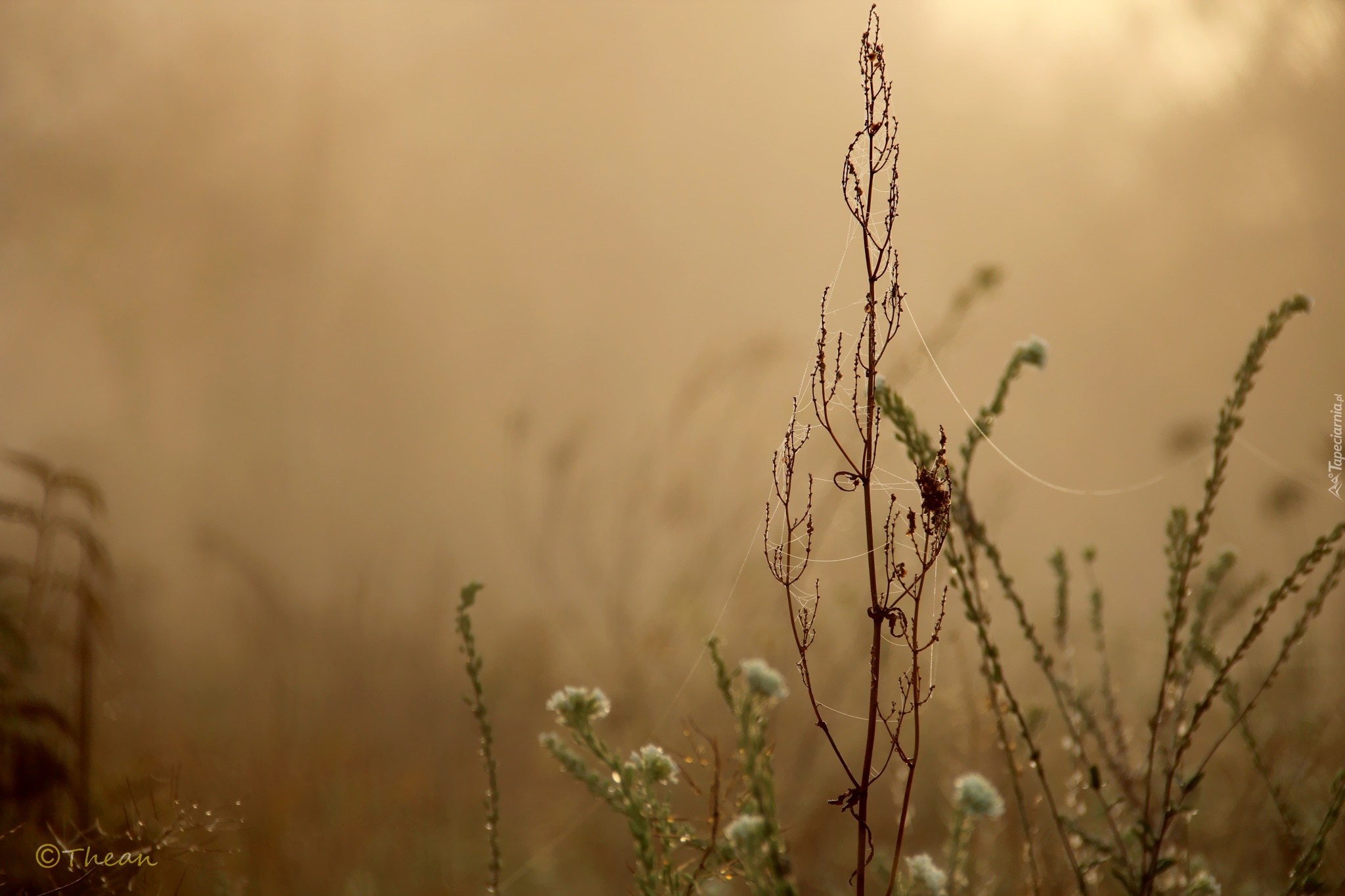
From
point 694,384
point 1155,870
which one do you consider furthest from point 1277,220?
point 1155,870

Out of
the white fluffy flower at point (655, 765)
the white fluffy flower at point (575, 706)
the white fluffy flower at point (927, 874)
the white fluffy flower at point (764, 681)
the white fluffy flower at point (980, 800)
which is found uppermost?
the white fluffy flower at point (575, 706)

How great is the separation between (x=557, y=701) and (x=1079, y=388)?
2600 millimetres

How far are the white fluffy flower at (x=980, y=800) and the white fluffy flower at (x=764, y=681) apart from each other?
0.14 m

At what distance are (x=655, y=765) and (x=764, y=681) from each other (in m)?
0.17

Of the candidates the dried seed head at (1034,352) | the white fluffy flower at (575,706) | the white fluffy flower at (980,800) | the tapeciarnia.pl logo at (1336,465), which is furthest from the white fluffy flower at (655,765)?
the tapeciarnia.pl logo at (1336,465)

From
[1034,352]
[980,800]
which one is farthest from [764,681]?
[1034,352]

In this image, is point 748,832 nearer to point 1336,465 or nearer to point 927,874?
point 927,874

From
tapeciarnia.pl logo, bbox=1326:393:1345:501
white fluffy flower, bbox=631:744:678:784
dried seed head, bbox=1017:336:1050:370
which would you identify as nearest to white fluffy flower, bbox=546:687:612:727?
white fluffy flower, bbox=631:744:678:784

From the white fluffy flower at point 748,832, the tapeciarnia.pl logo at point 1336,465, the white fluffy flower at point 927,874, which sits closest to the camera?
the white fluffy flower at point 748,832

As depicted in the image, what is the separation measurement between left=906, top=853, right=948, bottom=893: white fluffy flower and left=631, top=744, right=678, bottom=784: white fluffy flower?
13cm

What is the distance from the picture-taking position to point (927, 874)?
0.38 metres

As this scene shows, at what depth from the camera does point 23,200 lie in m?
1.63

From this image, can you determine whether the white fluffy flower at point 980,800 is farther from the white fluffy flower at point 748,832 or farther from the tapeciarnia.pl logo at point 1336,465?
the tapeciarnia.pl logo at point 1336,465

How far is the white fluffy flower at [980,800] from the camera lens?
0.35 meters
